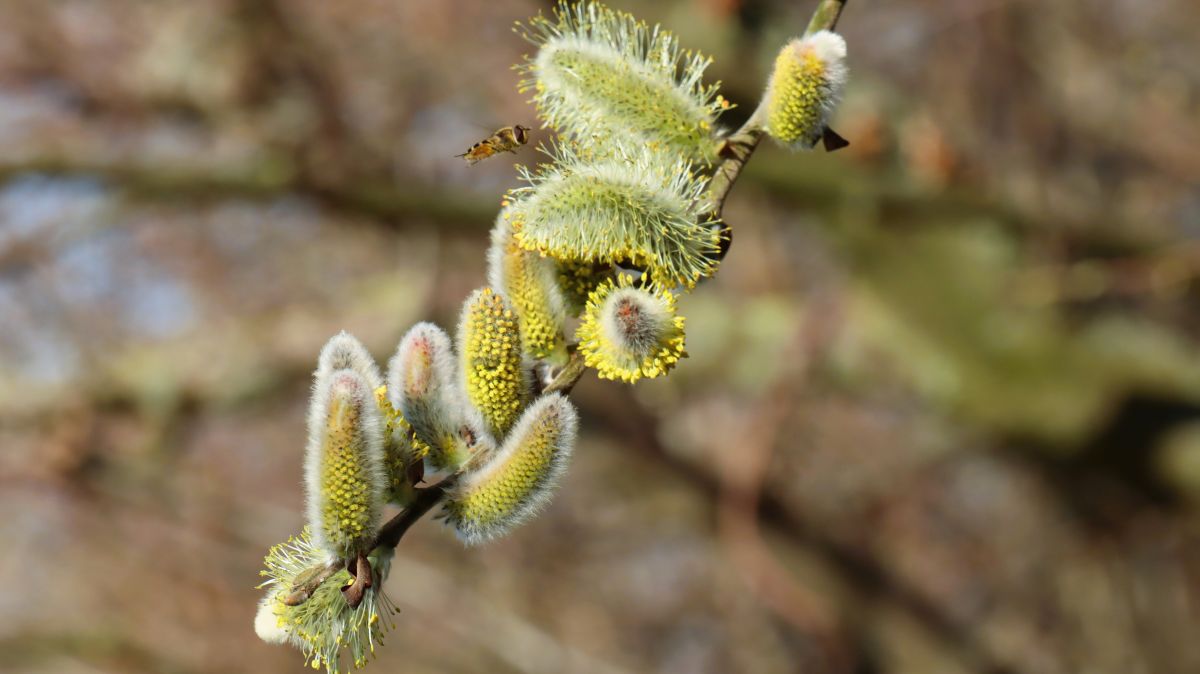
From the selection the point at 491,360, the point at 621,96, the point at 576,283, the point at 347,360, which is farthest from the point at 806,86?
the point at 347,360

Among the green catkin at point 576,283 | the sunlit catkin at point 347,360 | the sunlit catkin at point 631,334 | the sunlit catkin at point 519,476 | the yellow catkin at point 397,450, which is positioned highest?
the sunlit catkin at point 347,360

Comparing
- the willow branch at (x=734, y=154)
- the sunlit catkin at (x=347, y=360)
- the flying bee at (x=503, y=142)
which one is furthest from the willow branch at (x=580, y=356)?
the flying bee at (x=503, y=142)

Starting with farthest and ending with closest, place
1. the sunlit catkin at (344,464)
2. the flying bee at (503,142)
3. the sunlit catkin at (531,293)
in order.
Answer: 1. the flying bee at (503,142)
2. the sunlit catkin at (531,293)
3. the sunlit catkin at (344,464)

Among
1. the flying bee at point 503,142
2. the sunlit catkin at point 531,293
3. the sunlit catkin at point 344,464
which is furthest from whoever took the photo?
the flying bee at point 503,142

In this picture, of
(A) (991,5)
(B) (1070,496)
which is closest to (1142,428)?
(B) (1070,496)

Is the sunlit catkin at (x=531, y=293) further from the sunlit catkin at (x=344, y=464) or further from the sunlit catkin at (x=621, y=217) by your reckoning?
the sunlit catkin at (x=344, y=464)

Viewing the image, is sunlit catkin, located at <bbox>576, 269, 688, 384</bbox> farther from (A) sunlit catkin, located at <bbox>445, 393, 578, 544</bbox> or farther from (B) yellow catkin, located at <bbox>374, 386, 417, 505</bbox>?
(B) yellow catkin, located at <bbox>374, 386, 417, 505</bbox>

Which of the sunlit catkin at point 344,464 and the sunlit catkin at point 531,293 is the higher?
the sunlit catkin at point 531,293
